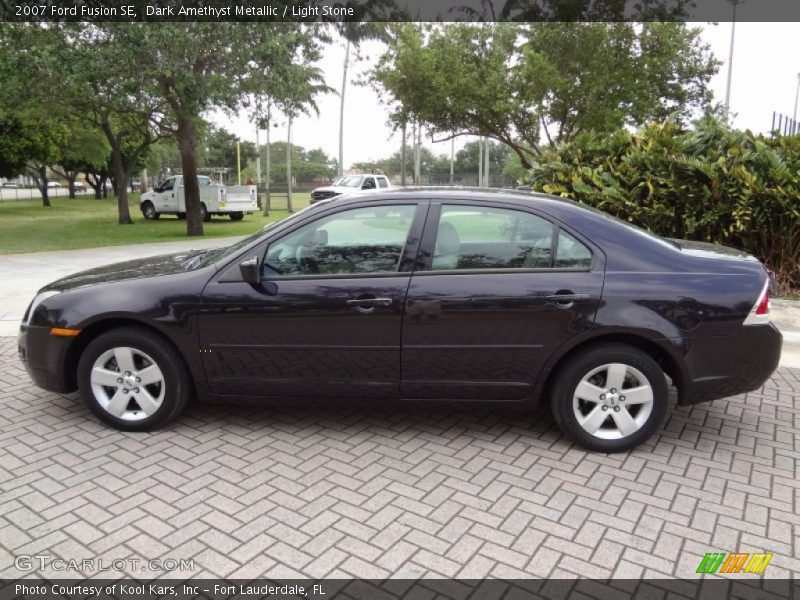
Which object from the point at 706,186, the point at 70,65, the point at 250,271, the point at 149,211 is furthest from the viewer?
the point at 149,211

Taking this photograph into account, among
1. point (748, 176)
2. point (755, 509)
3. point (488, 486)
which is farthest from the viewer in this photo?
point (748, 176)

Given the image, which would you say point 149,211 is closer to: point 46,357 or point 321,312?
point 46,357

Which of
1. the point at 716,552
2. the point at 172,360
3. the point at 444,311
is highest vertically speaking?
the point at 444,311

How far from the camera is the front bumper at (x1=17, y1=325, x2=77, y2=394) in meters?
4.07

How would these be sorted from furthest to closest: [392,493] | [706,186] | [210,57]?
[210,57], [706,186], [392,493]

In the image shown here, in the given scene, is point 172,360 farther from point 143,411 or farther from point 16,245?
point 16,245

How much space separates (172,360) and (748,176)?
23.3 feet

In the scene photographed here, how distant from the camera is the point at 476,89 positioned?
780 inches

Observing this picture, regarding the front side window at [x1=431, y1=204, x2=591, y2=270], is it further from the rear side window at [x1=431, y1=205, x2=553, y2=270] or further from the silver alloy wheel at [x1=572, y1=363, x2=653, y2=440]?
the silver alloy wheel at [x1=572, y1=363, x2=653, y2=440]

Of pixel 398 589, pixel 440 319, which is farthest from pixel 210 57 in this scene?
pixel 398 589

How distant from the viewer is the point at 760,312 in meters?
3.76

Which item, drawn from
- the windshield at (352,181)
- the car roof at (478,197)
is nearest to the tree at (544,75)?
the windshield at (352,181)

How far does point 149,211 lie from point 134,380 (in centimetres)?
2564

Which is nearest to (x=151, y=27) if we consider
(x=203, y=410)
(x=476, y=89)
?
(x=476, y=89)
